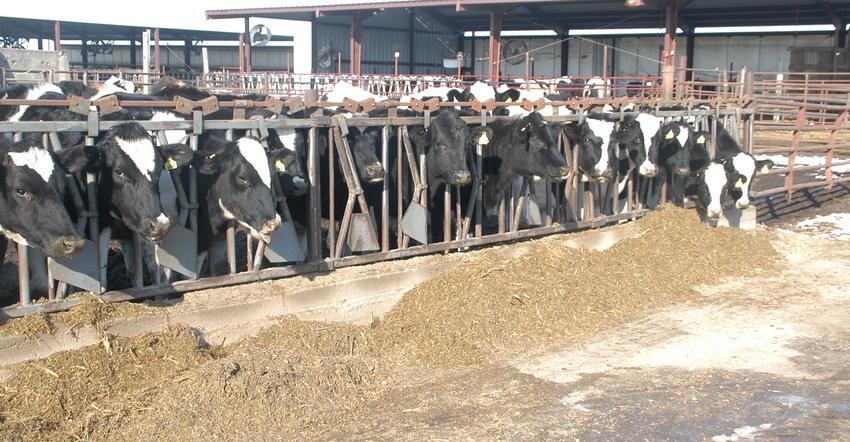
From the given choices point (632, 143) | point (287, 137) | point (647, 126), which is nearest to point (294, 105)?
point (287, 137)

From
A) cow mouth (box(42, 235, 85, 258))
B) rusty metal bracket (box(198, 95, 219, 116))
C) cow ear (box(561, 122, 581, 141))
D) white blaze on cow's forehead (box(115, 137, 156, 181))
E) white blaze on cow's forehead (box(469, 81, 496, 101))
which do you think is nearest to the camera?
cow mouth (box(42, 235, 85, 258))

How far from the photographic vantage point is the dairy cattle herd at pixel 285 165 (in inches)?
215

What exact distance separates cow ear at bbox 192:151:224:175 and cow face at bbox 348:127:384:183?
5.43 ft

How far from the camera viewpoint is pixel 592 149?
984 cm

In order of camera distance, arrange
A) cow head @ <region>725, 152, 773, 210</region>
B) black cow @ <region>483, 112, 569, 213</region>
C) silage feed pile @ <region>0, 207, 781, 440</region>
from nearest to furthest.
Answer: silage feed pile @ <region>0, 207, 781, 440</region> → black cow @ <region>483, 112, 569, 213</region> → cow head @ <region>725, 152, 773, 210</region>

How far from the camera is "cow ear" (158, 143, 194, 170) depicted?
239 inches

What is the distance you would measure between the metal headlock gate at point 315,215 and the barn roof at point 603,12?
59.1 ft

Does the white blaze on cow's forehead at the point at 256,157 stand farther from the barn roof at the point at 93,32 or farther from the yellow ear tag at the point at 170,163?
the barn roof at the point at 93,32

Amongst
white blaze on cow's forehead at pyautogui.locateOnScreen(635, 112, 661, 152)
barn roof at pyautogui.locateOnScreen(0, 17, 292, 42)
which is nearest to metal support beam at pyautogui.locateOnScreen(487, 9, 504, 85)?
barn roof at pyautogui.locateOnScreen(0, 17, 292, 42)

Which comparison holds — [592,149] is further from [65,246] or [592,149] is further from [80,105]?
[65,246]

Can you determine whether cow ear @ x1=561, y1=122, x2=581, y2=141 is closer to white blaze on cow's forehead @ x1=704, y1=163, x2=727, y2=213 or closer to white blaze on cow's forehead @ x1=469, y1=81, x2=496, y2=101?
white blaze on cow's forehead @ x1=704, y1=163, x2=727, y2=213

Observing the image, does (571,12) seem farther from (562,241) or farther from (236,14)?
(562,241)

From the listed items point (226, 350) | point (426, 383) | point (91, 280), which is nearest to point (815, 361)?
point (426, 383)

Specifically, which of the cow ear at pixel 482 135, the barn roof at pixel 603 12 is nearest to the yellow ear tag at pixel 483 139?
the cow ear at pixel 482 135
